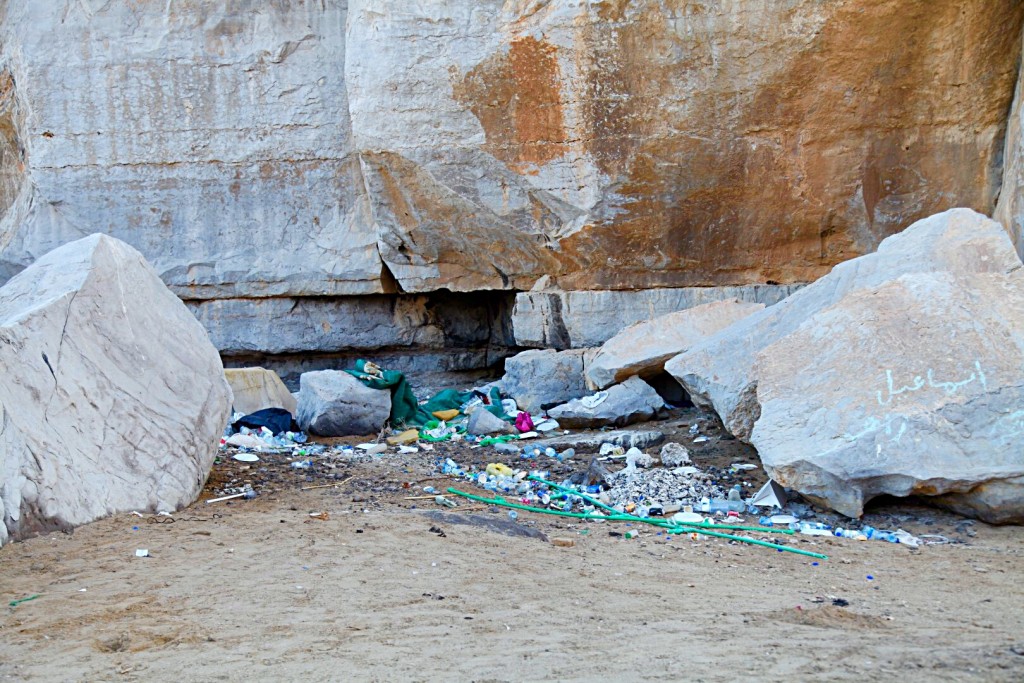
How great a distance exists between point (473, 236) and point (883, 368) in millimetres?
4495

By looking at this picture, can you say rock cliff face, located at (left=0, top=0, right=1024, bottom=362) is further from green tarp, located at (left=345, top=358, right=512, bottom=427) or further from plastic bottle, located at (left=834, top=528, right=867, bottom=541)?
plastic bottle, located at (left=834, top=528, right=867, bottom=541)

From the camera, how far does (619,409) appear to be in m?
6.64

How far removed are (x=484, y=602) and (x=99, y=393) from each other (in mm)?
2147

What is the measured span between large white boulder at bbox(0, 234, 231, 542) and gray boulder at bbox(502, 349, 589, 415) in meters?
3.17

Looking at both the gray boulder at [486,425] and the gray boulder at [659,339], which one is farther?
the gray boulder at [659,339]

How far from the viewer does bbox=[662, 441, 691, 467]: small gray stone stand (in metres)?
5.20

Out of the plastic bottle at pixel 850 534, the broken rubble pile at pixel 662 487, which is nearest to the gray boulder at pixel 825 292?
the broken rubble pile at pixel 662 487

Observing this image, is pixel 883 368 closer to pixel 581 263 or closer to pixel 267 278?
pixel 581 263

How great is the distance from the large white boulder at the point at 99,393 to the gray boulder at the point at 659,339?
301 cm

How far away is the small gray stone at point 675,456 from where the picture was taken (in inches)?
205

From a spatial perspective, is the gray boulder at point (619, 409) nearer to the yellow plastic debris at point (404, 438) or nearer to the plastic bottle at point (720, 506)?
the yellow plastic debris at point (404, 438)

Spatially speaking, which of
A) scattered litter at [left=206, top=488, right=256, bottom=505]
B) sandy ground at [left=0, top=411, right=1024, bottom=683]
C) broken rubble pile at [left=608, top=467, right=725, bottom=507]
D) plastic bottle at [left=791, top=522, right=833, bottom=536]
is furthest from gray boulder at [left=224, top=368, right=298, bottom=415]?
plastic bottle at [left=791, top=522, right=833, bottom=536]

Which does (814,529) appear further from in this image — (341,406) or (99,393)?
(341,406)

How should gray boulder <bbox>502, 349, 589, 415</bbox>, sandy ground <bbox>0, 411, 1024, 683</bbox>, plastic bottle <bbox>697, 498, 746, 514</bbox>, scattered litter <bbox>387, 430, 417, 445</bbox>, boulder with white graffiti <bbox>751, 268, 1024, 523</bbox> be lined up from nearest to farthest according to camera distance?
sandy ground <bbox>0, 411, 1024, 683</bbox> < boulder with white graffiti <bbox>751, 268, 1024, 523</bbox> < plastic bottle <bbox>697, 498, 746, 514</bbox> < scattered litter <bbox>387, 430, 417, 445</bbox> < gray boulder <bbox>502, 349, 589, 415</bbox>
